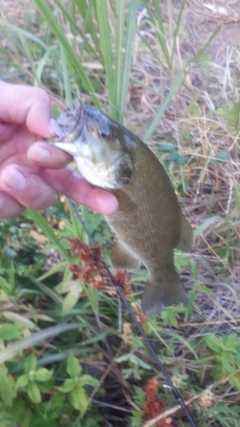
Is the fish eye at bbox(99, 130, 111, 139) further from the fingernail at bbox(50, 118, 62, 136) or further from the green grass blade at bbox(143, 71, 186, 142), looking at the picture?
the green grass blade at bbox(143, 71, 186, 142)

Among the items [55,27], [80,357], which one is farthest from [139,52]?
[80,357]

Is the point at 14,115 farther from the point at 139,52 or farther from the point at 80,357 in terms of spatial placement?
the point at 139,52

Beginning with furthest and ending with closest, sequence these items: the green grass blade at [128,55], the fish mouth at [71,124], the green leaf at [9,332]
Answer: the green grass blade at [128,55] < the green leaf at [9,332] < the fish mouth at [71,124]

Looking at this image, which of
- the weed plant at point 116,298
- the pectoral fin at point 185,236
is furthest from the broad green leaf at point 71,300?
the pectoral fin at point 185,236

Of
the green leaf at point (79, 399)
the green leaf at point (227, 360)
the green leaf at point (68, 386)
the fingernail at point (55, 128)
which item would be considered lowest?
the green leaf at point (227, 360)

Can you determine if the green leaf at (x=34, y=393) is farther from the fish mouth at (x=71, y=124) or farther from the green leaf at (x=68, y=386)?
the fish mouth at (x=71, y=124)

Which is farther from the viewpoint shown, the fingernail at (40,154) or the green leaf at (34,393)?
the green leaf at (34,393)

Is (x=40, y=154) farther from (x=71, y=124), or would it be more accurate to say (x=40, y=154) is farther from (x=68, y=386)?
(x=68, y=386)
